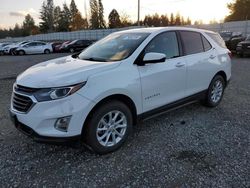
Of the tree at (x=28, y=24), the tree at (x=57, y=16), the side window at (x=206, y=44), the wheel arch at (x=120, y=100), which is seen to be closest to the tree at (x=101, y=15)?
the tree at (x=57, y=16)

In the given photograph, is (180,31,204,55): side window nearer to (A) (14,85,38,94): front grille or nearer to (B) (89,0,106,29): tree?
(A) (14,85,38,94): front grille

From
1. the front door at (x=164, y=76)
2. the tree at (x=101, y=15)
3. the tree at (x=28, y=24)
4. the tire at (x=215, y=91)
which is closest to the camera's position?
the front door at (x=164, y=76)

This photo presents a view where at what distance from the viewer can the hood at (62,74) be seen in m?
3.13

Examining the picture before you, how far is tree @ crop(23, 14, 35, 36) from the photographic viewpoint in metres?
88.3

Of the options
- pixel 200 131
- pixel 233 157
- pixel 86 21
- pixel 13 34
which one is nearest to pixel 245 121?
pixel 200 131

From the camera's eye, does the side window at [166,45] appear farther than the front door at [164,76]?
Yes

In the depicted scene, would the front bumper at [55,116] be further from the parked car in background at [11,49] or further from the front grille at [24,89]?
the parked car in background at [11,49]

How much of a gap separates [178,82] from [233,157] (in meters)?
1.52

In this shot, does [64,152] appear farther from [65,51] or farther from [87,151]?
[65,51]

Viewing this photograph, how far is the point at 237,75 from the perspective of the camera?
9.58 meters

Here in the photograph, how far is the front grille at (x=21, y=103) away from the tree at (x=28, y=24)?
A: 297ft

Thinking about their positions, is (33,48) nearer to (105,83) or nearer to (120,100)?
(120,100)

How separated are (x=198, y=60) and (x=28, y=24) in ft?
331

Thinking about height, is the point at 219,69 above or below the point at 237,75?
above
